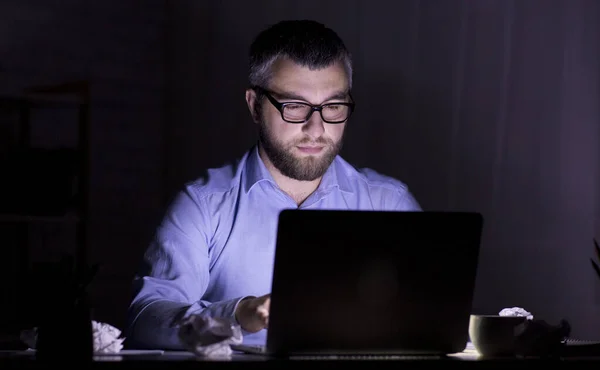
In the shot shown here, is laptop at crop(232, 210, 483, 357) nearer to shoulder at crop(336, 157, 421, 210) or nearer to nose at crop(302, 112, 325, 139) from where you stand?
nose at crop(302, 112, 325, 139)

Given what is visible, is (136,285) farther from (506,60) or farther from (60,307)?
(506,60)

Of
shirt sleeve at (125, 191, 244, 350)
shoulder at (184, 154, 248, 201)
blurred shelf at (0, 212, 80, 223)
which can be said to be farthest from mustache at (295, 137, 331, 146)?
blurred shelf at (0, 212, 80, 223)

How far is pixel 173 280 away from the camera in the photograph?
2213mm

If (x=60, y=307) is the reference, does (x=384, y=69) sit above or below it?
above

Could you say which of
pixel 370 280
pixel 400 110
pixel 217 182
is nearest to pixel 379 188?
pixel 217 182

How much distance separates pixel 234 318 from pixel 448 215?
0.49 meters

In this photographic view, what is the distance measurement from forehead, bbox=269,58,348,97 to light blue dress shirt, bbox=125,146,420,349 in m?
0.23

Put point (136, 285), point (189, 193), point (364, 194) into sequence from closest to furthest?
1. point (136, 285)
2. point (189, 193)
3. point (364, 194)

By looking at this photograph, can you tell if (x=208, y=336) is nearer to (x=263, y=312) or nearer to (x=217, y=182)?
(x=263, y=312)

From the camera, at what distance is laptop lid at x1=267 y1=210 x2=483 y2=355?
1498 millimetres

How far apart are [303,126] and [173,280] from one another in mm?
536

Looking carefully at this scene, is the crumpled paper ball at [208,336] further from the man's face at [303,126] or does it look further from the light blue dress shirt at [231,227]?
the man's face at [303,126]

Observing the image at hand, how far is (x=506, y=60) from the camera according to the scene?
3043mm

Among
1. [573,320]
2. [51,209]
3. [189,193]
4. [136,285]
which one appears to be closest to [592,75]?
[573,320]
